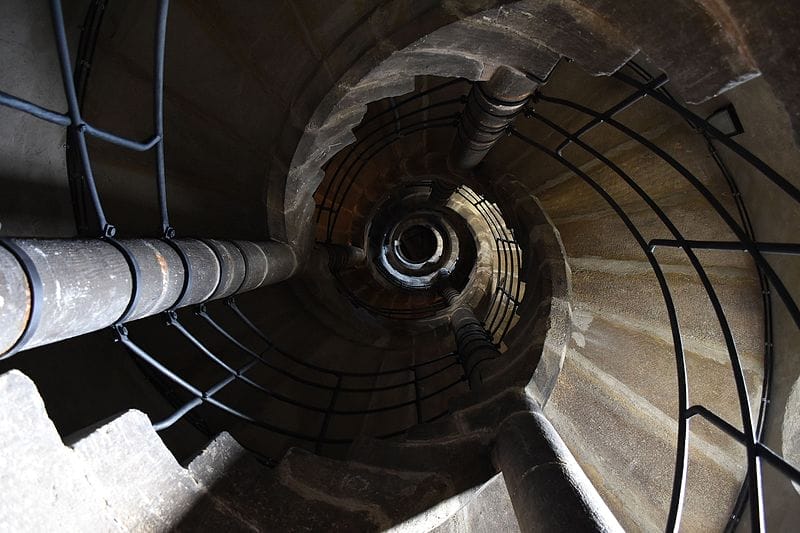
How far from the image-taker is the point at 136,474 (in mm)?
1812

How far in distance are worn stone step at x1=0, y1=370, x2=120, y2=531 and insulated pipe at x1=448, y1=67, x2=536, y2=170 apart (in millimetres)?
2826

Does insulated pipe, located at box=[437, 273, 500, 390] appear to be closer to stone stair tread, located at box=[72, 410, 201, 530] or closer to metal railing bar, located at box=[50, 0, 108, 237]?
stone stair tread, located at box=[72, 410, 201, 530]

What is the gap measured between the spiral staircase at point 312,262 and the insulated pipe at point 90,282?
0.03 feet

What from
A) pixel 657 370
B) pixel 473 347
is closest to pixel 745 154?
pixel 657 370

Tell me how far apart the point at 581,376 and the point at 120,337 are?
3.43 metres

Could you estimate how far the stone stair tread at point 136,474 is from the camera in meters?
1.68

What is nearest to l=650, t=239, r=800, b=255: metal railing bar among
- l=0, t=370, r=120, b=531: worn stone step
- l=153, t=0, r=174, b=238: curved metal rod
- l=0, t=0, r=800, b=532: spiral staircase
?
l=0, t=0, r=800, b=532: spiral staircase

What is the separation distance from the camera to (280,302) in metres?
4.85

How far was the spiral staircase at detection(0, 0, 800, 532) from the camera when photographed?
1.58m

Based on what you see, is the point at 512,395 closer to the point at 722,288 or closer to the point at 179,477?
the point at 722,288

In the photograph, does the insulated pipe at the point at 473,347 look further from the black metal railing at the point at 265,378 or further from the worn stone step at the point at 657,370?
the worn stone step at the point at 657,370

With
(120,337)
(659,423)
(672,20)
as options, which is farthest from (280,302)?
(672,20)

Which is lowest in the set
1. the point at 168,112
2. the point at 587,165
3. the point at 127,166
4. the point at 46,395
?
the point at 46,395

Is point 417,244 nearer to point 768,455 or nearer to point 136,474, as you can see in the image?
point 136,474
